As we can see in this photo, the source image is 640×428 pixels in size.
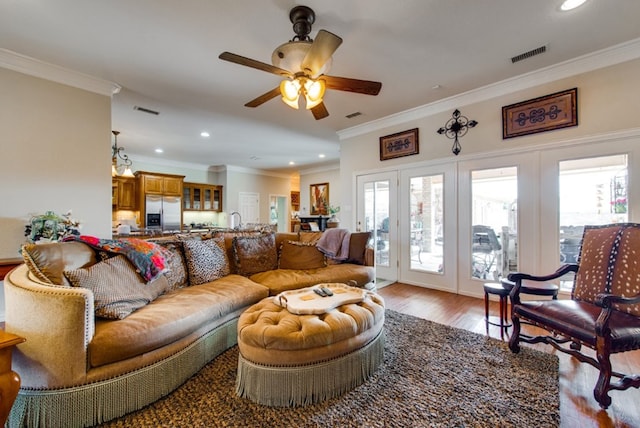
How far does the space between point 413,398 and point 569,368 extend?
1322mm

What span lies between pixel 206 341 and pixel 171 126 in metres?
4.36

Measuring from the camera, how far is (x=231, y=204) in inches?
343

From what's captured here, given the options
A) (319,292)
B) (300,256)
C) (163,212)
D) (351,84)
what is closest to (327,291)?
(319,292)

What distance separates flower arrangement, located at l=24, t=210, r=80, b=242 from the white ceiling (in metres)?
1.66

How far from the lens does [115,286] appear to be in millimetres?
1780

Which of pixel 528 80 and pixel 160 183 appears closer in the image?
pixel 528 80

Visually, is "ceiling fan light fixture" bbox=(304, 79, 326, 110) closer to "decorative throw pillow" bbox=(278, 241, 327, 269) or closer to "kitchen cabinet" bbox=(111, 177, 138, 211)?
"decorative throw pillow" bbox=(278, 241, 327, 269)

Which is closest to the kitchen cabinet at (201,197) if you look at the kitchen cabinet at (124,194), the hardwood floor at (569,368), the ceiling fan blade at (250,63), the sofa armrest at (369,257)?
the kitchen cabinet at (124,194)

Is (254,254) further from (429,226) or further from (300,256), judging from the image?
(429,226)

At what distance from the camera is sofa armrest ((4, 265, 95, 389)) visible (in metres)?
1.35

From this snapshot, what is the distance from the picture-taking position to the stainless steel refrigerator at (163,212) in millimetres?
6965

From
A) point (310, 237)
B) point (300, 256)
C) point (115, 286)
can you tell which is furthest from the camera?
point (310, 237)

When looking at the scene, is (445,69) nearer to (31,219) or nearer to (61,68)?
(61,68)

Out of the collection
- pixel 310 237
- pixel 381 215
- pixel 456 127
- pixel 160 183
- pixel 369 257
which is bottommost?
pixel 369 257
